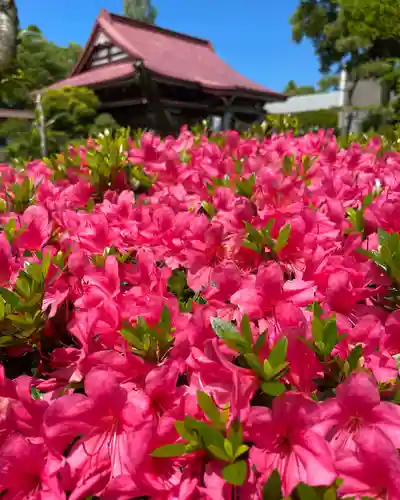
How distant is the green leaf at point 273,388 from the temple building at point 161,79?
55.3 ft

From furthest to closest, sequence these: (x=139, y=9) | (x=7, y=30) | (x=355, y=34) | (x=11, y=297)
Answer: (x=139, y=9) → (x=355, y=34) → (x=7, y=30) → (x=11, y=297)

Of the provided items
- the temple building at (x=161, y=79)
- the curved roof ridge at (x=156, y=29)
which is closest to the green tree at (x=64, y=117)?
the temple building at (x=161, y=79)

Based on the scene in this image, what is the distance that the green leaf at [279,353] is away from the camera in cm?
88

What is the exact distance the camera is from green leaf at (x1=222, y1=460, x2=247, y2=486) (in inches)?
29.9

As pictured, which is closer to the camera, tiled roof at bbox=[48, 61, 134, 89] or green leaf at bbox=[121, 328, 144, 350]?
green leaf at bbox=[121, 328, 144, 350]

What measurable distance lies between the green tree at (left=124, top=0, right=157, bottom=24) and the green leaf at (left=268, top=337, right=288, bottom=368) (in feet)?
204

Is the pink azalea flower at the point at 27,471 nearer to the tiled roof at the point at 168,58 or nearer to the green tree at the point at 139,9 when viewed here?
the tiled roof at the point at 168,58

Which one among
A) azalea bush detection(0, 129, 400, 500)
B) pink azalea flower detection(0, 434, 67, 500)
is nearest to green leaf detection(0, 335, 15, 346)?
azalea bush detection(0, 129, 400, 500)

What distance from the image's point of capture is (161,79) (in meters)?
17.6

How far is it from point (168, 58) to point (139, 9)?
137 feet

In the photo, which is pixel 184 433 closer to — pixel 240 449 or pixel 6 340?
pixel 240 449

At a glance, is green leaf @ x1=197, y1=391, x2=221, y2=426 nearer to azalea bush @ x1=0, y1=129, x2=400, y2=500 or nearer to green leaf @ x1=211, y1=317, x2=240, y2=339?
azalea bush @ x1=0, y1=129, x2=400, y2=500

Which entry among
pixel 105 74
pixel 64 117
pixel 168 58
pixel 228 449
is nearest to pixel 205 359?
pixel 228 449

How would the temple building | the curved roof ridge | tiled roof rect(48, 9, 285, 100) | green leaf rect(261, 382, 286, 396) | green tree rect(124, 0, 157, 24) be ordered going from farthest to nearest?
green tree rect(124, 0, 157, 24) < the curved roof ridge < tiled roof rect(48, 9, 285, 100) < the temple building < green leaf rect(261, 382, 286, 396)
